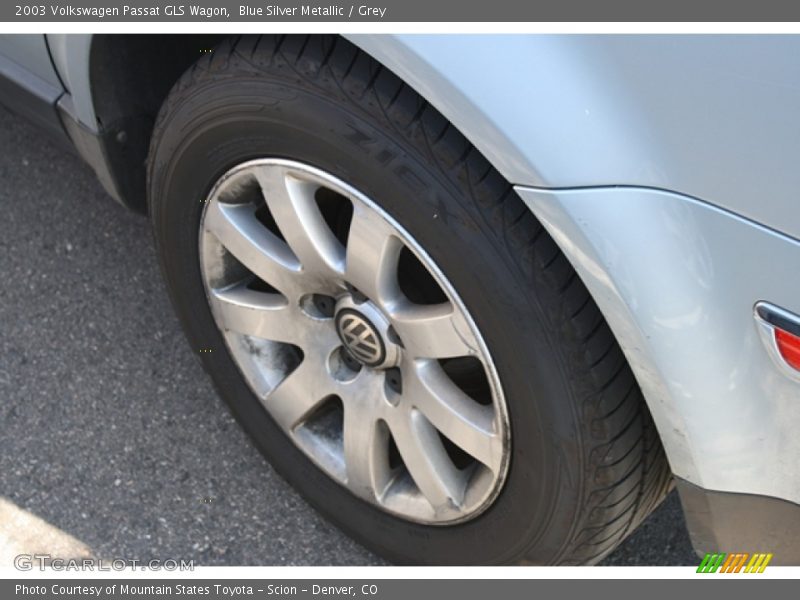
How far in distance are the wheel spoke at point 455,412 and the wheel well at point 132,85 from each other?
0.67 meters

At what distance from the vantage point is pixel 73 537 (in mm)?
2061

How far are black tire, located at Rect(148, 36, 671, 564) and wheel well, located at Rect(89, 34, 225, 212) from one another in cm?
16

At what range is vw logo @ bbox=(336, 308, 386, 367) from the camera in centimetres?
171

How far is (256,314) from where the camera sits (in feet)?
6.31

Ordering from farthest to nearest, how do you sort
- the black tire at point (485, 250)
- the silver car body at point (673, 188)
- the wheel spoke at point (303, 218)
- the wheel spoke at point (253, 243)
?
the wheel spoke at point (253, 243)
the wheel spoke at point (303, 218)
the black tire at point (485, 250)
the silver car body at point (673, 188)

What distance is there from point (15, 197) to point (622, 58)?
6.31 ft

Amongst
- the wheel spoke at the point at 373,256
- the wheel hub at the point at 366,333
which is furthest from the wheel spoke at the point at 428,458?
the wheel spoke at the point at 373,256

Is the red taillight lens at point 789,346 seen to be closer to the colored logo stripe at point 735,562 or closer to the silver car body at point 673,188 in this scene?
the silver car body at point 673,188

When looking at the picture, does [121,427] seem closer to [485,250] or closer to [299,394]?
[299,394]

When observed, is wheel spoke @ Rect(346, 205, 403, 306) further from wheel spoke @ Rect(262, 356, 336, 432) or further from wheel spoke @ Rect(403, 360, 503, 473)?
wheel spoke @ Rect(262, 356, 336, 432)

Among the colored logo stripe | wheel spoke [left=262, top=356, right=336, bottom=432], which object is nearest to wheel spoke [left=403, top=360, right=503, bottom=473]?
wheel spoke [left=262, top=356, right=336, bottom=432]

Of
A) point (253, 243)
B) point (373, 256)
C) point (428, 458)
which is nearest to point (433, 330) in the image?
point (373, 256)

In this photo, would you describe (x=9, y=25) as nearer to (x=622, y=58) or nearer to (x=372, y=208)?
(x=372, y=208)

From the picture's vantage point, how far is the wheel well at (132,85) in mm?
1868
